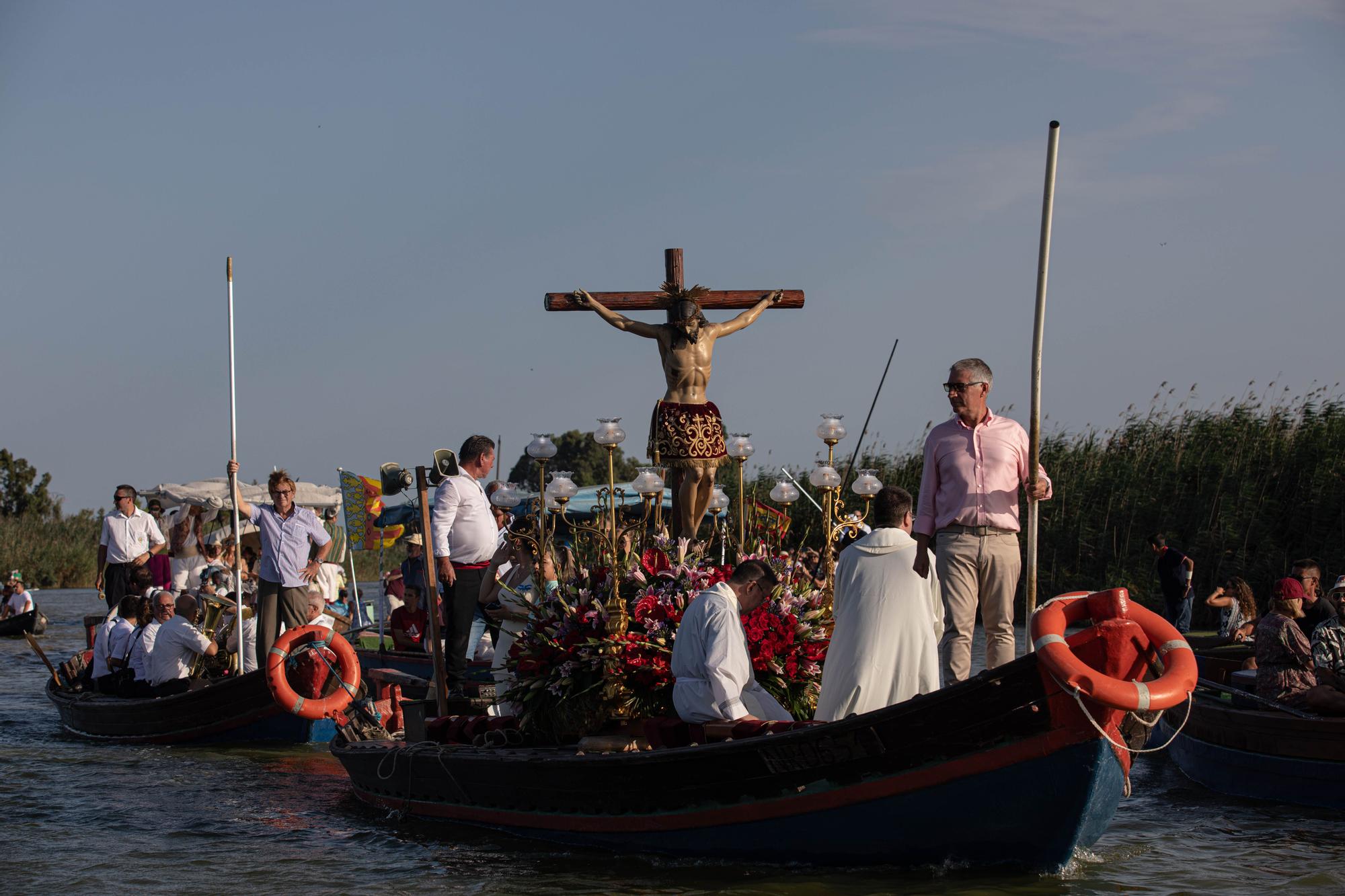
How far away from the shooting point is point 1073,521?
75.9 ft

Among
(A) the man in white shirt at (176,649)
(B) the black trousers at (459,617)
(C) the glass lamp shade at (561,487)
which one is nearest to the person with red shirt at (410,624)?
(A) the man in white shirt at (176,649)

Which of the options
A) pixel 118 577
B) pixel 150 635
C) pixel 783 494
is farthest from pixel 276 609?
pixel 783 494

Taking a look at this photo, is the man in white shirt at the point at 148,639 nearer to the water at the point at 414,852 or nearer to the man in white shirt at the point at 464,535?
the water at the point at 414,852

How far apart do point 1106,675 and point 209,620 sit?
11475 mm

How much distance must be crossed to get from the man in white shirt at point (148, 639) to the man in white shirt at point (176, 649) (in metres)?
0.06

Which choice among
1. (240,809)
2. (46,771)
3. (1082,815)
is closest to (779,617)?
(1082,815)

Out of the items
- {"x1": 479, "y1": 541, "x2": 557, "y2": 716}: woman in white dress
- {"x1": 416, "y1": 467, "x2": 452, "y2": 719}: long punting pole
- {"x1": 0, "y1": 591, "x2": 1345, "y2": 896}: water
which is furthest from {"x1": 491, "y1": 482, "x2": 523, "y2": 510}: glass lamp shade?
{"x1": 0, "y1": 591, "x2": 1345, "y2": 896}: water

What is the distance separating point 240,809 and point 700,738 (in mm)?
4856

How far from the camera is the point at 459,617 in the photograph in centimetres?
1117

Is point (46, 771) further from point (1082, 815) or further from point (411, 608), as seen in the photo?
Answer: point (1082, 815)

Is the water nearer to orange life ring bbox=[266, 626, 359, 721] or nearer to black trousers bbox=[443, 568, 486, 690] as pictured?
orange life ring bbox=[266, 626, 359, 721]

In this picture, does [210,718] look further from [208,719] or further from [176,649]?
[176,649]

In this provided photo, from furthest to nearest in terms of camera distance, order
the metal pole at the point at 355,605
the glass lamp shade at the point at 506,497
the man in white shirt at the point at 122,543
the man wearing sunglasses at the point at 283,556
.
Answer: the metal pole at the point at 355,605 → the man in white shirt at the point at 122,543 → the man wearing sunglasses at the point at 283,556 → the glass lamp shade at the point at 506,497

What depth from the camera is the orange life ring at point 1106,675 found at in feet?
20.9
